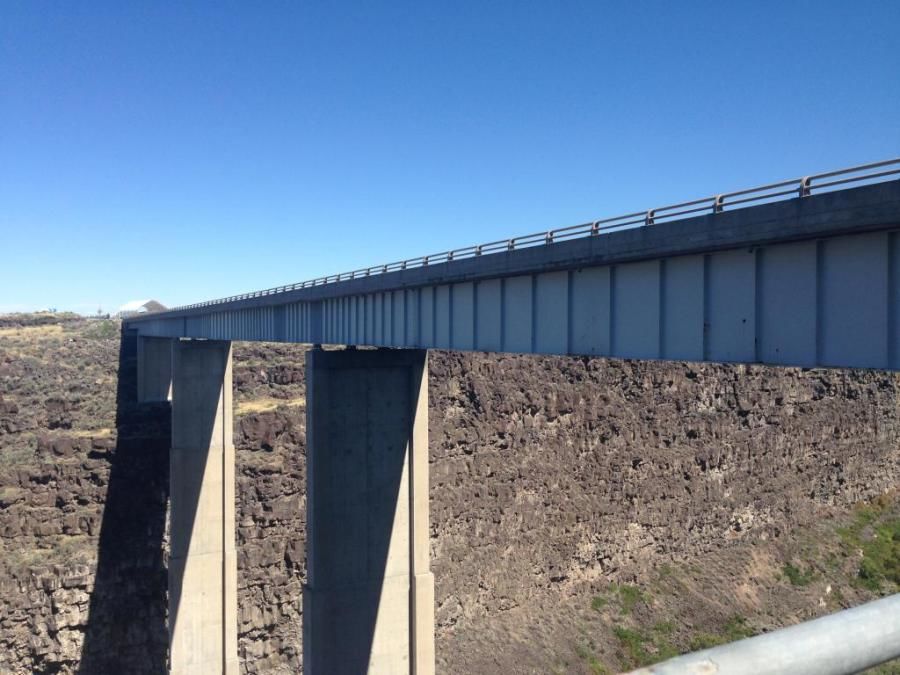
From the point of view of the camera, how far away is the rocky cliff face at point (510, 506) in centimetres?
3338

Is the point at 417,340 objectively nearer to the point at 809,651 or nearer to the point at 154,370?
the point at 809,651

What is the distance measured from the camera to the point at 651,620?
41.5m

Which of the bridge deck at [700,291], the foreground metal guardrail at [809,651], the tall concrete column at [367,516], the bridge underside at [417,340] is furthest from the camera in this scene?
the tall concrete column at [367,516]

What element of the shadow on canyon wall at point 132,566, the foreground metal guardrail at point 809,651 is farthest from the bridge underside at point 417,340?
the foreground metal guardrail at point 809,651

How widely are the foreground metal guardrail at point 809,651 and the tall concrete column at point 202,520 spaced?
34.0 m

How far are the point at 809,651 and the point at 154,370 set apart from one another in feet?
157

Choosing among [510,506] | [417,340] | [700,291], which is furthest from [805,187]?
[510,506]

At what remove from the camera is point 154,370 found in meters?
45.1

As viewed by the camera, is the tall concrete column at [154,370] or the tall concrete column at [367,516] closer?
the tall concrete column at [367,516]

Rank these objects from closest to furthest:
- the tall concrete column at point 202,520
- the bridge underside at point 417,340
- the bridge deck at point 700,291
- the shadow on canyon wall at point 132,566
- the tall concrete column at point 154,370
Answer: the bridge deck at point 700,291, the bridge underside at point 417,340, the tall concrete column at point 202,520, the shadow on canyon wall at point 132,566, the tall concrete column at point 154,370

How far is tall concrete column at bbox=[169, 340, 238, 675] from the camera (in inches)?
1244

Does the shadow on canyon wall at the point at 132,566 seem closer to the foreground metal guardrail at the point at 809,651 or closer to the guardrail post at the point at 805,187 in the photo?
the guardrail post at the point at 805,187

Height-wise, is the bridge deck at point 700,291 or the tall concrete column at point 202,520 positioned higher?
the bridge deck at point 700,291

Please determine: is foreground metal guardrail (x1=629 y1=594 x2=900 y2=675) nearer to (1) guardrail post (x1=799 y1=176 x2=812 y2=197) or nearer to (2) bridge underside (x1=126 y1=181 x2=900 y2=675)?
(2) bridge underside (x1=126 y1=181 x2=900 y2=675)
